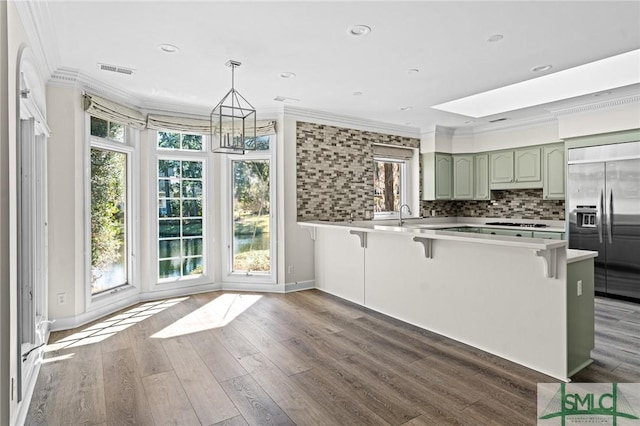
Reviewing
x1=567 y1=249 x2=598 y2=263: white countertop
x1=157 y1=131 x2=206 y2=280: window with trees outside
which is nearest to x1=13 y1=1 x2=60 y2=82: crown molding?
x1=157 y1=131 x2=206 y2=280: window with trees outside

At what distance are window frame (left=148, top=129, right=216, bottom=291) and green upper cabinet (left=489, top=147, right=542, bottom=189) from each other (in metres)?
4.60

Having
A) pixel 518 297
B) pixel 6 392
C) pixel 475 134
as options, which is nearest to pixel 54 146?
pixel 6 392

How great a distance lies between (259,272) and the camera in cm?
520

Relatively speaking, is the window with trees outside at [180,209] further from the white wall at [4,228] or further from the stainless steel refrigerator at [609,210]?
the stainless steel refrigerator at [609,210]

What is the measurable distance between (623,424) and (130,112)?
5.13 meters

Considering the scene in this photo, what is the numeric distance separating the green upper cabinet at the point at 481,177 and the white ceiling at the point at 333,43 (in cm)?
236

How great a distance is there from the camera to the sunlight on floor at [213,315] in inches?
143

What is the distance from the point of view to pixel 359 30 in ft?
9.11

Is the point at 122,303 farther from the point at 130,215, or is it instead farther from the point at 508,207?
the point at 508,207

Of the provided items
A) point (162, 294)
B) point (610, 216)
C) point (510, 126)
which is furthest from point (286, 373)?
point (510, 126)

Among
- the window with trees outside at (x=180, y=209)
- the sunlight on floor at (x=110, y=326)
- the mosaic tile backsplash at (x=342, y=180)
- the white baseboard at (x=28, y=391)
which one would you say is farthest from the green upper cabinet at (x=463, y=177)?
the white baseboard at (x=28, y=391)

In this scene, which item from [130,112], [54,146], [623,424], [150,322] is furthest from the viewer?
[130,112]

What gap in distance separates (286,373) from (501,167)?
200 inches

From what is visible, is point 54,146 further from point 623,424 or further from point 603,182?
point 603,182
